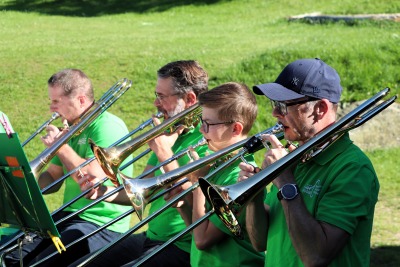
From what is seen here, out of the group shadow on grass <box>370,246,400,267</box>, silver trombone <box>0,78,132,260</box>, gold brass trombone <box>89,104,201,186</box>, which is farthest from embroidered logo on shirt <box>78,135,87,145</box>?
shadow on grass <box>370,246,400,267</box>

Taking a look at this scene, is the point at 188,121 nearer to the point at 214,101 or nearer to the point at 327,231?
the point at 214,101

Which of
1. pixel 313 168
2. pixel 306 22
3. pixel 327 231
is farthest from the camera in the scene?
pixel 306 22

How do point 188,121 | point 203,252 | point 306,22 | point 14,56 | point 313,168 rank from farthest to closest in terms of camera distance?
point 306,22
point 14,56
point 188,121
point 203,252
point 313,168

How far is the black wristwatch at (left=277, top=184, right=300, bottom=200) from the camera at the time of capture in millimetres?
3014

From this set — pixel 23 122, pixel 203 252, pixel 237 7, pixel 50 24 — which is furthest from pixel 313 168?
pixel 237 7

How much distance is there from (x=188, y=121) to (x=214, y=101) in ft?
2.13

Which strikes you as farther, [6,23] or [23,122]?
[6,23]

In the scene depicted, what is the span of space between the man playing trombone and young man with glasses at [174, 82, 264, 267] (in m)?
1.16

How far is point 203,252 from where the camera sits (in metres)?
3.84

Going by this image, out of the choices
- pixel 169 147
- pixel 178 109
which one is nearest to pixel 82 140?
pixel 178 109

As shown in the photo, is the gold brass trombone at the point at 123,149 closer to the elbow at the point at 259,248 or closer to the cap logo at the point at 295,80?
the elbow at the point at 259,248

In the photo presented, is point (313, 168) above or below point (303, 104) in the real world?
below

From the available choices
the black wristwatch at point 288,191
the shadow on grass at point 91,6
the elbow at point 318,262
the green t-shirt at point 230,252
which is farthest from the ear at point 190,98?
the shadow on grass at point 91,6

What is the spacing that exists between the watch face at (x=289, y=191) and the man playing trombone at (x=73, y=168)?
210 cm
